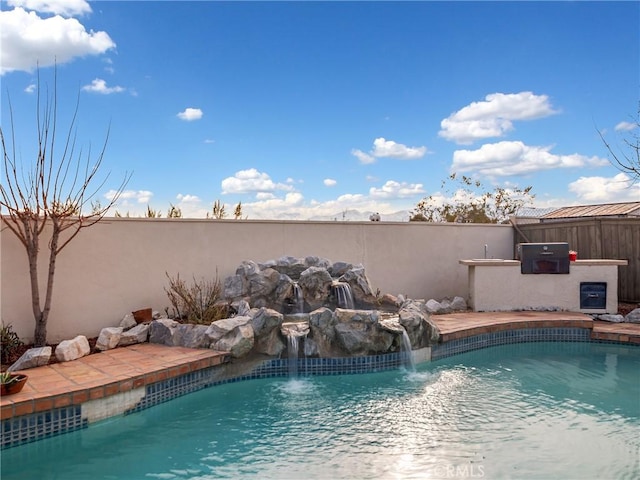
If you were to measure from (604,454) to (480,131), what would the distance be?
970cm

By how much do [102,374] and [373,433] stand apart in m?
2.88

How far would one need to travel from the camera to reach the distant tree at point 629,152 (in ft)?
26.9

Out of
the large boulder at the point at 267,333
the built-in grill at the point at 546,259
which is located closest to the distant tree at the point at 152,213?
the large boulder at the point at 267,333

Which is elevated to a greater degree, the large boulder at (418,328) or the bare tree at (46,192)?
the bare tree at (46,192)

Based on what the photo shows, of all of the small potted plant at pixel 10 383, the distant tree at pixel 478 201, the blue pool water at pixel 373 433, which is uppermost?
the distant tree at pixel 478 201

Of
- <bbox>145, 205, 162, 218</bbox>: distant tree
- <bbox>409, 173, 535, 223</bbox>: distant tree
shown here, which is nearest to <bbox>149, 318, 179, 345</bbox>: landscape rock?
<bbox>145, 205, 162, 218</bbox>: distant tree

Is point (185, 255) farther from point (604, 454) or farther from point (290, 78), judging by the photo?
point (604, 454)

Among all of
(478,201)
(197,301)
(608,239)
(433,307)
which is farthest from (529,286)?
(478,201)

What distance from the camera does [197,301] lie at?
22.3 feet

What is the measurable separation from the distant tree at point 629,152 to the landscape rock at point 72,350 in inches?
377

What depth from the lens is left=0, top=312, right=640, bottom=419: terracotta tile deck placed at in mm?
3840

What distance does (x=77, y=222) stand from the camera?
6.18 metres

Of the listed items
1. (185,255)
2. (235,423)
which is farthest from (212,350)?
(185,255)

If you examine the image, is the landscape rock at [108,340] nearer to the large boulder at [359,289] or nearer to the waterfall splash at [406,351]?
the large boulder at [359,289]
